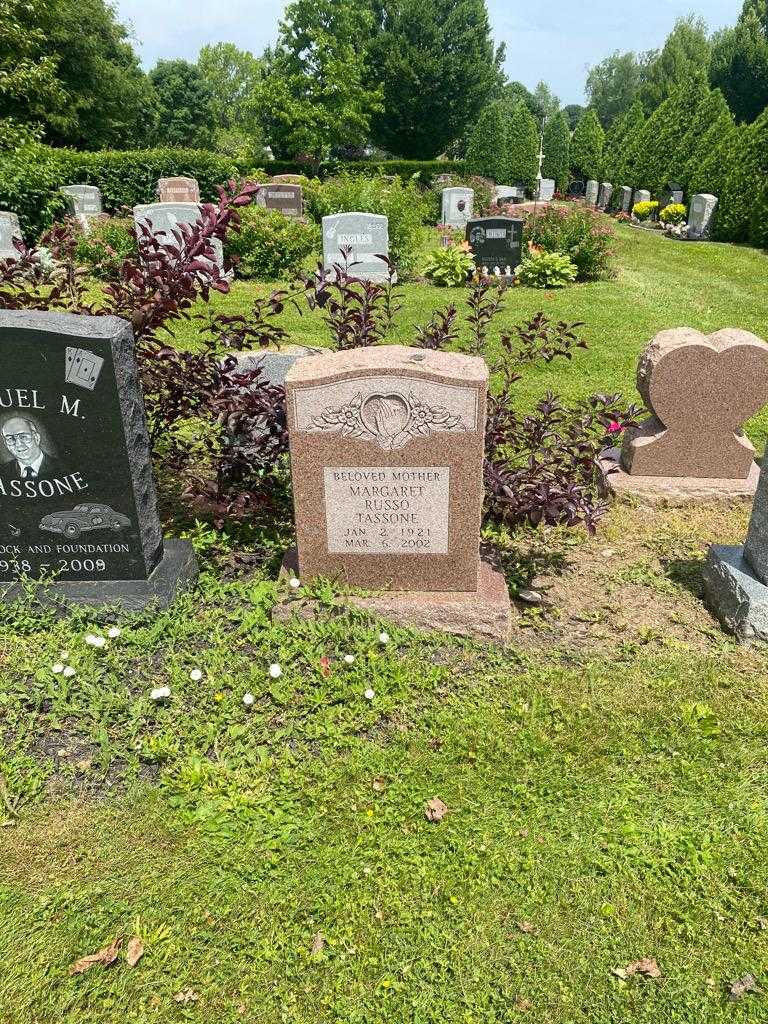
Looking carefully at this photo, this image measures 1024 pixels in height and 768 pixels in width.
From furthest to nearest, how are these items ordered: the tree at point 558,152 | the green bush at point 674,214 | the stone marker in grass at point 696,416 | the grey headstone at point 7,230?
the tree at point 558,152
the green bush at point 674,214
the grey headstone at point 7,230
the stone marker in grass at point 696,416

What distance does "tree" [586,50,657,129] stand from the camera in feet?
254

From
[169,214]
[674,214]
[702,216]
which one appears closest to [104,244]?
[169,214]

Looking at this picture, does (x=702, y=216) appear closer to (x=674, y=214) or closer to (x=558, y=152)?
(x=674, y=214)

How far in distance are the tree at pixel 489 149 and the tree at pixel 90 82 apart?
1750 cm

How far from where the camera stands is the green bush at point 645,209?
24031 mm

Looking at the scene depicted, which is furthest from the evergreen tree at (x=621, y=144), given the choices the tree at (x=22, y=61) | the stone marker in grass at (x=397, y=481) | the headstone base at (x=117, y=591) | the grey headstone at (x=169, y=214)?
the headstone base at (x=117, y=591)

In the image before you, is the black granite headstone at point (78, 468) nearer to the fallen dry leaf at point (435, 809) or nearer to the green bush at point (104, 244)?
the fallen dry leaf at point (435, 809)

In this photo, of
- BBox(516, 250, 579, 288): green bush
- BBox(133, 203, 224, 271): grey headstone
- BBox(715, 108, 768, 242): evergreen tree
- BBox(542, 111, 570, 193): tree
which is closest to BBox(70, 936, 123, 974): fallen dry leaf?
BBox(516, 250, 579, 288): green bush

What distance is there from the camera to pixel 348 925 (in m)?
2.52

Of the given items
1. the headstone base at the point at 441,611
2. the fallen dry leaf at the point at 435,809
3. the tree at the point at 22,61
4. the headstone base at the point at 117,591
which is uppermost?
the tree at the point at 22,61

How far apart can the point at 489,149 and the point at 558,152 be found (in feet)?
19.5

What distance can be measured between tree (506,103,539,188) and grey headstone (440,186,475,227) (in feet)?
41.5

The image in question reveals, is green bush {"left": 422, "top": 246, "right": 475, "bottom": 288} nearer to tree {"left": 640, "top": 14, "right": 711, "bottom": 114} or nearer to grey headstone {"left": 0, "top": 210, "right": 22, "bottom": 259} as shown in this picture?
grey headstone {"left": 0, "top": 210, "right": 22, "bottom": 259}

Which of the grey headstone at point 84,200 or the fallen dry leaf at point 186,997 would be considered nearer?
the fallen dry leaf at point 186,997
